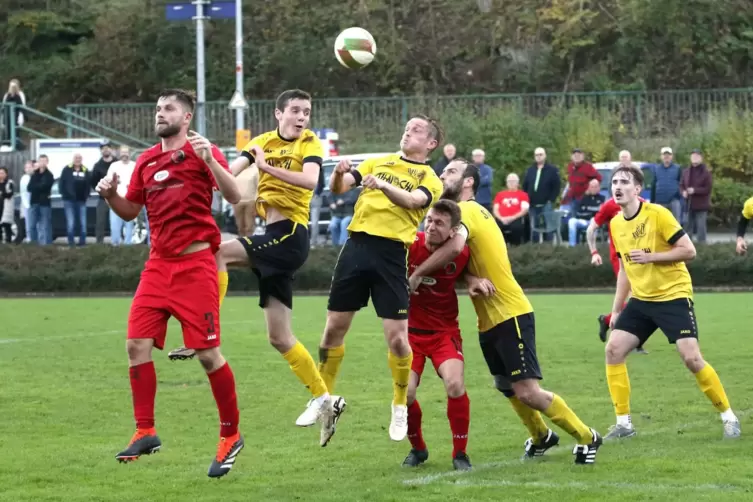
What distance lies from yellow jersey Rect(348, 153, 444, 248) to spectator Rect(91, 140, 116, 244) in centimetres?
1801

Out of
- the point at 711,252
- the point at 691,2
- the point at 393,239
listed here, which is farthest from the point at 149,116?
the point at 393,239

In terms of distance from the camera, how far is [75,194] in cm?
2777

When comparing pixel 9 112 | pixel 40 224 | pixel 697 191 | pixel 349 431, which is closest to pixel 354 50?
pixel 349 431

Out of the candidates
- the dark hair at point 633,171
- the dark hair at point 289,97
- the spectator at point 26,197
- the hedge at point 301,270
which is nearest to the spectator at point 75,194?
the spectator at point 26,197

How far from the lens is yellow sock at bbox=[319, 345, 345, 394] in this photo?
33.3ft

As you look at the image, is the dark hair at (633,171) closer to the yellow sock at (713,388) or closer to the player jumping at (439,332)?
the yellow sock at (713,388)

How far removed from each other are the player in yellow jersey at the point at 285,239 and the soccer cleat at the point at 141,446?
1.58 meters

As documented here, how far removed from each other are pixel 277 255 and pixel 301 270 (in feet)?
48.6

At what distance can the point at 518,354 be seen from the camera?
8977mm

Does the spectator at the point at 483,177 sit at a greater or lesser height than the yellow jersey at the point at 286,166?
lesser

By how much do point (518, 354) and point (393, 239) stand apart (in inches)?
54.9

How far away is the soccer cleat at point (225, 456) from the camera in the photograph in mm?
8352

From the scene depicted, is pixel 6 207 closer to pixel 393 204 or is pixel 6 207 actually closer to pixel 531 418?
pixel 393 204

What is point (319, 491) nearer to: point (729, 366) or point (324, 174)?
point (729, 366)
